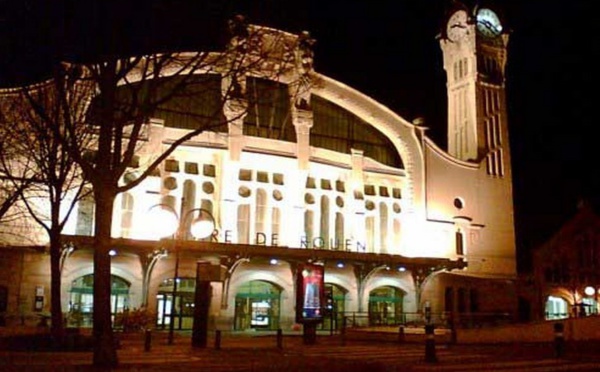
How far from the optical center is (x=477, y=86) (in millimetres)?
47562

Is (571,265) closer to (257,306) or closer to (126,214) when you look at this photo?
(257,306)

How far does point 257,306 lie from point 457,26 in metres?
25.9

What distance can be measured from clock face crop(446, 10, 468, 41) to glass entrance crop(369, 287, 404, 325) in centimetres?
1995

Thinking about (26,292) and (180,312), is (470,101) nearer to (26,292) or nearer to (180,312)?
(180,312)

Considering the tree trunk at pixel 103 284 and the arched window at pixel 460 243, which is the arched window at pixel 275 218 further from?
the tree trunk at pixel 103 284

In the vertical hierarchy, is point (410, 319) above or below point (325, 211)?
below

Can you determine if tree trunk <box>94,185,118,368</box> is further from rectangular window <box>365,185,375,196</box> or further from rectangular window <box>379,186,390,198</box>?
rectangular window <box>379,186,390,198</box>

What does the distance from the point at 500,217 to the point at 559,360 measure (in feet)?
99.5

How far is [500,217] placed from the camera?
Result: 1825 inches

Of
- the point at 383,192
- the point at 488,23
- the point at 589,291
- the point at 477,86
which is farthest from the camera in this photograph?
the point at 589,291

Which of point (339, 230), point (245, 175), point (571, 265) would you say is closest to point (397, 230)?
point (339, 230)

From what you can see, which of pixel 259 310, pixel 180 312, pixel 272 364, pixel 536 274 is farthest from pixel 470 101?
pixel 272 364

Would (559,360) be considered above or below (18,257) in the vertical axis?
below

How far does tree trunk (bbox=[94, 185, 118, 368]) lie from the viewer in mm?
14398
